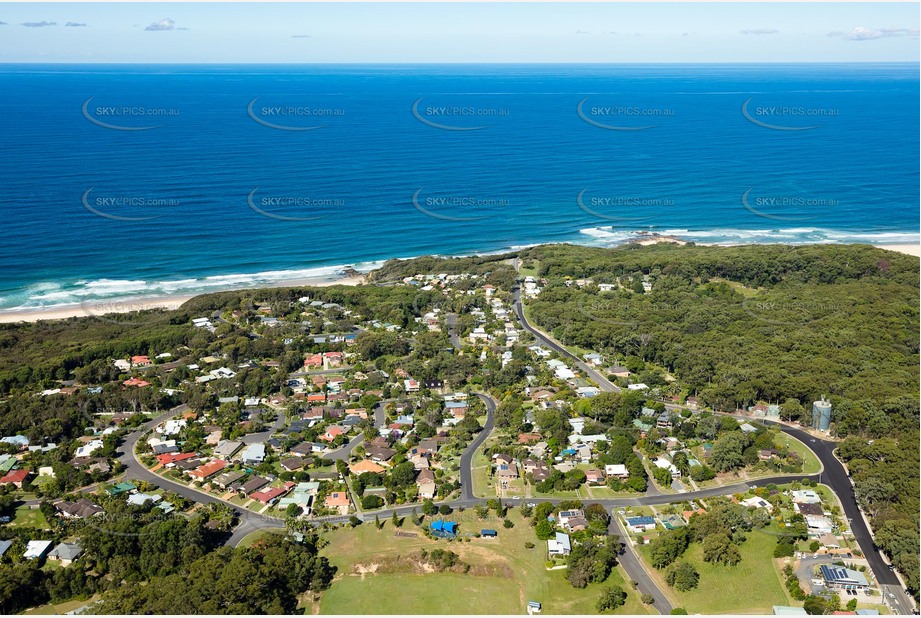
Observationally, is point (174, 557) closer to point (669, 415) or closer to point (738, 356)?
point (669, 415)

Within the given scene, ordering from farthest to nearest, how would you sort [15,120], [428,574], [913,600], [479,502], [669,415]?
[15,120] < [669,415] < [479,502] < [428,574] < [913,600]

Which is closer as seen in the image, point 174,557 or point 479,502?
point 174,557

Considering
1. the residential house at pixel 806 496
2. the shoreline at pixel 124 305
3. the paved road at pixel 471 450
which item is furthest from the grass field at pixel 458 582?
the shoreline at pixel 124 305

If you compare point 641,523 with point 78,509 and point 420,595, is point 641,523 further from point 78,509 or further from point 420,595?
point 78,509

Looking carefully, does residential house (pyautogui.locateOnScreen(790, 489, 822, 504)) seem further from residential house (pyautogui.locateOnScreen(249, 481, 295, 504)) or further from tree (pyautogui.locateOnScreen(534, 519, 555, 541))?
residential house (pyautogui.locateOnScreen(249, 481, 295, 504))

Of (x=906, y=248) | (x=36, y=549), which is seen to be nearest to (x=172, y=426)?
(x=36, y=549)

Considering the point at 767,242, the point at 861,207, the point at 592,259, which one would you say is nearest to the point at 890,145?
the point at 861,207
